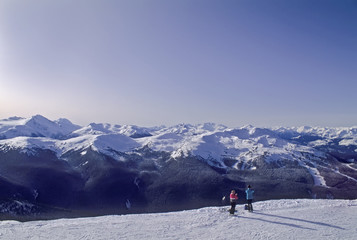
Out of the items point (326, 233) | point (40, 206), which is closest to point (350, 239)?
point (326, 233)

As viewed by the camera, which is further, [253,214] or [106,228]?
[253,214]

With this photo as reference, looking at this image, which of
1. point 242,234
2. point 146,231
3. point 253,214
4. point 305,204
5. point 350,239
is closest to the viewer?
point 350,239

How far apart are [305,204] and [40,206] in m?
196

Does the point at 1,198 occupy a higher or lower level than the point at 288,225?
lower

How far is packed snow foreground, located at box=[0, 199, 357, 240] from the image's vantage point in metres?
24.5

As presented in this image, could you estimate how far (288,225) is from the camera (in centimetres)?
2669

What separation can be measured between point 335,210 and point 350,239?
10.7 metres

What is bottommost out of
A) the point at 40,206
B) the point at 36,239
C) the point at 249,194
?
the point at 40,206

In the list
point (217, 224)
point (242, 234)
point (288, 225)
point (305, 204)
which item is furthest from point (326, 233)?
point (305, 204)

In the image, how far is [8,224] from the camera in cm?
2914

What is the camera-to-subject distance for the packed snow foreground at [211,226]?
24.5 metres

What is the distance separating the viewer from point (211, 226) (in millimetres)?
27203

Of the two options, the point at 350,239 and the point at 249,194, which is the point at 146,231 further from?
the point at 350,239

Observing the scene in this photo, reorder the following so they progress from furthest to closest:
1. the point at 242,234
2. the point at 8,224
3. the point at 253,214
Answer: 1. the point at 253,214
2. the point at 8,224
3. the point at 242,234
